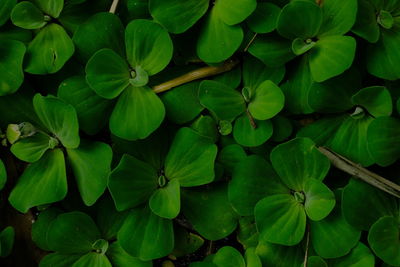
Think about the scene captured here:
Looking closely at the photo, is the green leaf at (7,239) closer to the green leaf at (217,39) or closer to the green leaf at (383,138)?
the green leaf at (217,39)

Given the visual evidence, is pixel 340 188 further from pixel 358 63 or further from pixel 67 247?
pixel 67 247

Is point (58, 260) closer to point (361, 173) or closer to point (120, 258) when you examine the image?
point (120, 258)

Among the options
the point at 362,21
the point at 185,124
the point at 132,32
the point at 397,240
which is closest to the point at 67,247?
the point at 185,124

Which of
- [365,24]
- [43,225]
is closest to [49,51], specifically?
[43,225]

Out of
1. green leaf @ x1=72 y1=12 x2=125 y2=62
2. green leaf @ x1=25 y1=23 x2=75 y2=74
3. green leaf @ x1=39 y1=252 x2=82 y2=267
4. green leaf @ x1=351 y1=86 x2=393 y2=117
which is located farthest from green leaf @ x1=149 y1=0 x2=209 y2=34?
green leaf @ x1=39 y1=252 x2=82 y2=267

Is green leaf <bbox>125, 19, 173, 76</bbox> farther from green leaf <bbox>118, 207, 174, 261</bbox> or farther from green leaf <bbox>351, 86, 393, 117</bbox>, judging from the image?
green leaf <bbox>351, 86, 393, 117</bbox>

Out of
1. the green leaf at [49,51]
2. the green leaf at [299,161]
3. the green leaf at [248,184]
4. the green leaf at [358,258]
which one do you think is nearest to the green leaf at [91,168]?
the green leaf at [49,51]
